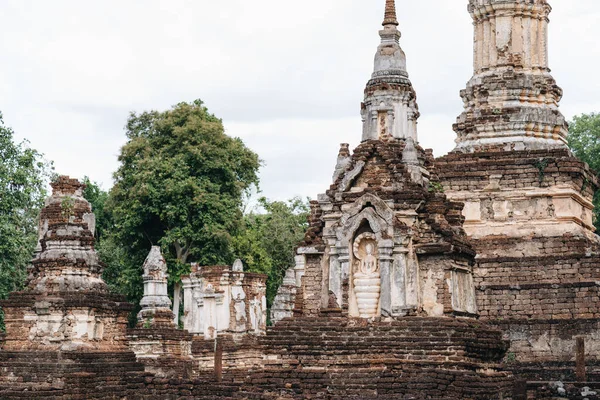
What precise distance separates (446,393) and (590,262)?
831cm

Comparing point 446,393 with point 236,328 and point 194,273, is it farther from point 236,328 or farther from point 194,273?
point 194,273

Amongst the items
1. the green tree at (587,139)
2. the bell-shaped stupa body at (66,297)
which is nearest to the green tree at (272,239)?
the green tree at (587,139)

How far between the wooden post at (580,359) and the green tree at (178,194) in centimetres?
2357

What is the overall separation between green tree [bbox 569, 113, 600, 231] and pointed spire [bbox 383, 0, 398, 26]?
27.5m

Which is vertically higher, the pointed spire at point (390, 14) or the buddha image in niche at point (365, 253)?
the pointed spire at point (390, 14)

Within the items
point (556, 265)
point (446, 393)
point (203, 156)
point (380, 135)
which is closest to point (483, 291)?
point (556, 265)

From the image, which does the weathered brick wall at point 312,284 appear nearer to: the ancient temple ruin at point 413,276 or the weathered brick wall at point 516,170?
the ancient temple ruin at point 413,276

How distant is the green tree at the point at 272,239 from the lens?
49.4 meters

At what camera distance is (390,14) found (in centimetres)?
2355

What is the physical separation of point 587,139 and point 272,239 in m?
13.1

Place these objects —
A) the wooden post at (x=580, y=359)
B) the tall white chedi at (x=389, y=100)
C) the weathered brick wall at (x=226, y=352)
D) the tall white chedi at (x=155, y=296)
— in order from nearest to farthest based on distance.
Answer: the tall white chedi at (x=389, y=100) → the wooden post at (x=580, y=359) → the weathered brick wall at (x=226, y=352) → the tall white chedi at (x=155, y=296)

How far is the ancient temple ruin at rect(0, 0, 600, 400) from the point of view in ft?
67.8

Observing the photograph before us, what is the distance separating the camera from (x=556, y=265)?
27281 millimetres

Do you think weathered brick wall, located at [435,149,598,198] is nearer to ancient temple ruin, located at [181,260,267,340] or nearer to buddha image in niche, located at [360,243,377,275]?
buddha image in niche, located at [360,243,377,275]
